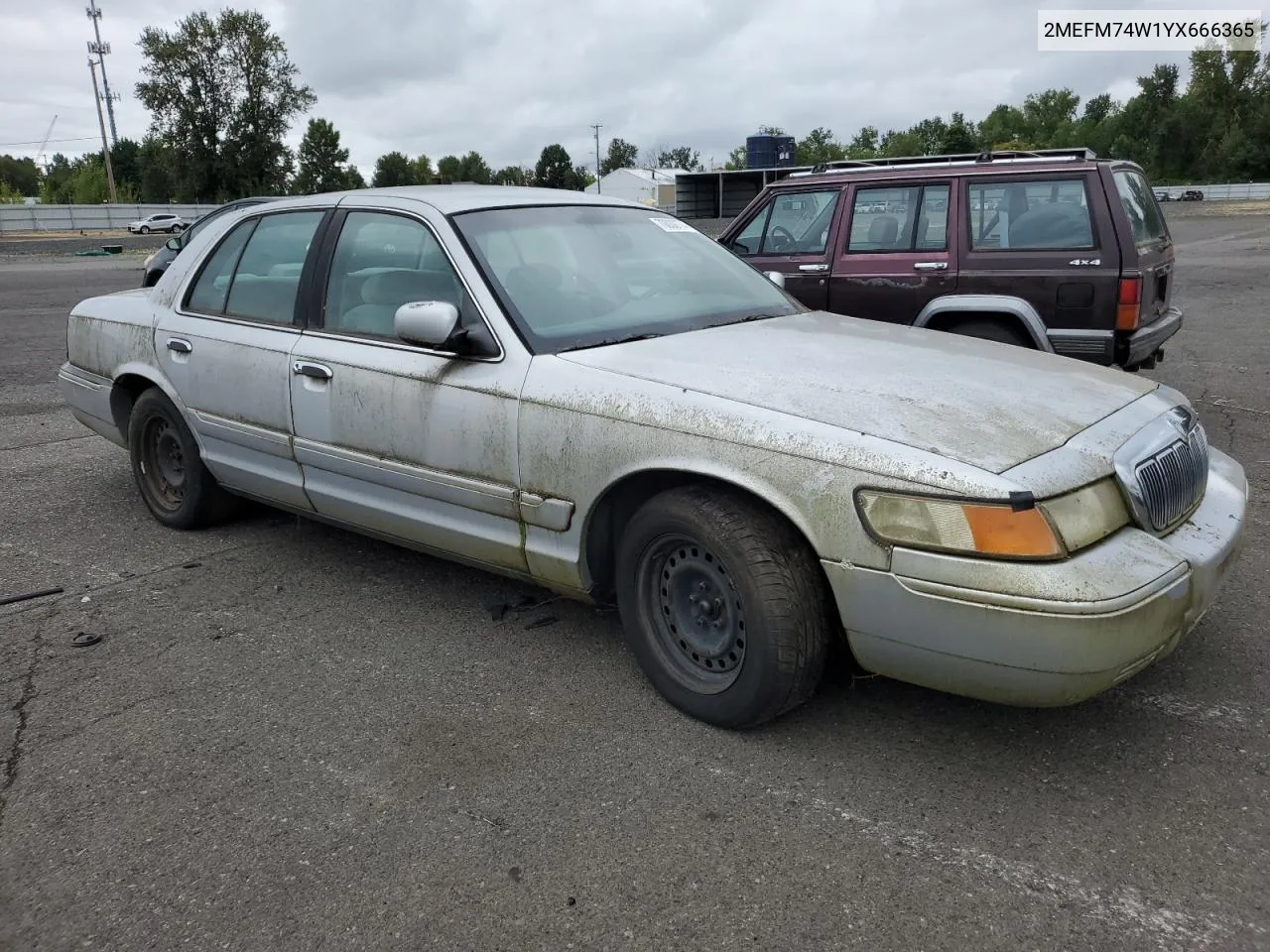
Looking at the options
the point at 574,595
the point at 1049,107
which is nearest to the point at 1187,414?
the point at 574,595

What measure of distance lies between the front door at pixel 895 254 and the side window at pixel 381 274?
Answer: 408 cm

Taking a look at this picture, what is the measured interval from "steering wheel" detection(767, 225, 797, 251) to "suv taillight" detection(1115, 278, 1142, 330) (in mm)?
2399

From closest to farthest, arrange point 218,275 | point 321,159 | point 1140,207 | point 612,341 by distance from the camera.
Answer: point 612,341
point 218,275
point 1140,207
point 321,159

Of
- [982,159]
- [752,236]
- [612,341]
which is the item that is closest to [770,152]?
[752,236]

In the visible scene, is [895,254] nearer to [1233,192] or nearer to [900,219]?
[900,219]

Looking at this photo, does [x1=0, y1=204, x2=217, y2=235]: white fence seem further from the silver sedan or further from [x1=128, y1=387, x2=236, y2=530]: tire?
the silver sedan

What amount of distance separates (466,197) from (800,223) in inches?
163

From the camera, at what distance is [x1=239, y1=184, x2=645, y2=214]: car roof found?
4.05 metres

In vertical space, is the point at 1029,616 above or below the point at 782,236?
below

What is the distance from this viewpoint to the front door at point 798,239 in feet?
24.6

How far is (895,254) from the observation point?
714cm

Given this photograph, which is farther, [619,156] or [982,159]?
[619,156]

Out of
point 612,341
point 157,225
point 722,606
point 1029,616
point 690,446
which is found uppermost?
point 157,225

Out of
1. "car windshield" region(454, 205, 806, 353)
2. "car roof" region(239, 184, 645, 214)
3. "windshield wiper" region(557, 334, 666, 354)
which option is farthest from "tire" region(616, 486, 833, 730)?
"car roof" region(239, 184, 645, 214)
